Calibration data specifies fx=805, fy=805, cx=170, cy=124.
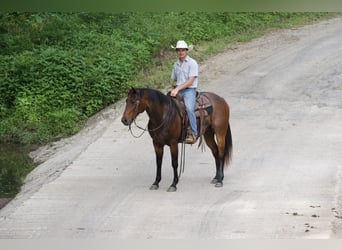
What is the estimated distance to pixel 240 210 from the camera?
21.5 ft

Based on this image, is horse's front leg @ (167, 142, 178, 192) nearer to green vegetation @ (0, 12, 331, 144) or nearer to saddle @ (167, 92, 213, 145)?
saddle @ (167, 92, 213, 145)

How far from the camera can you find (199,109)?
7023mm

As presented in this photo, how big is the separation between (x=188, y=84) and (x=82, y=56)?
4167 mm

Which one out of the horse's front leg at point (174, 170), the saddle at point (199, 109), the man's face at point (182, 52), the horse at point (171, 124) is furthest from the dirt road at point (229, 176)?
the man's face at point (182, 52)

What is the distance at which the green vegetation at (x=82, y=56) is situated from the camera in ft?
32.7

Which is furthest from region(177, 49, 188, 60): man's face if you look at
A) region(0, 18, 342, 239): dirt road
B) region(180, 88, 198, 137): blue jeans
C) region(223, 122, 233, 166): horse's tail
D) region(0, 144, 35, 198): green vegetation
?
region(0, 144, 35, 198): green vegetation

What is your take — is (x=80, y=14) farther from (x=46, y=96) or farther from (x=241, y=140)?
(x=241, y=140)

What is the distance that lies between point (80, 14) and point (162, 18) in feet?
3.94

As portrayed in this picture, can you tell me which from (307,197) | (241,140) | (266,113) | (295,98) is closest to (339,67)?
(295,98)

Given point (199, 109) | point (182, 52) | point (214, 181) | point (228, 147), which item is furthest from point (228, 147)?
point (182, 52)

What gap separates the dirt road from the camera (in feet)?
20.5

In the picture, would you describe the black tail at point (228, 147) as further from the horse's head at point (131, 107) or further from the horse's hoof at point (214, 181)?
the horse's head at point (131, 107)

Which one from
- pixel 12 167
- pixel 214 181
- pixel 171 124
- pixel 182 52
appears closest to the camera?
pixel 182 52

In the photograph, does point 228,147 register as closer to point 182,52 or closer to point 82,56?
point 182,52
